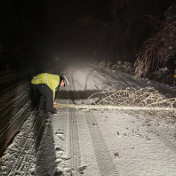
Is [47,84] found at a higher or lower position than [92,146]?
higher

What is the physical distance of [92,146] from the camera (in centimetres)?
303

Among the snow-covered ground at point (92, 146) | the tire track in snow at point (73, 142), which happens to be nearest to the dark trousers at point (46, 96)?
the snow-covered ground at point (92, 146)

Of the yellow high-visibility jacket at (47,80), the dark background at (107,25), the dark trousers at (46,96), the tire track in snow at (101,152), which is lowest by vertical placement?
the tire track in snow at (101,152)

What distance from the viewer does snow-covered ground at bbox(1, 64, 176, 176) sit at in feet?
7.97

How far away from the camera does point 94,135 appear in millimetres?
3457

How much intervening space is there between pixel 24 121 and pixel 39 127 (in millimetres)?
634

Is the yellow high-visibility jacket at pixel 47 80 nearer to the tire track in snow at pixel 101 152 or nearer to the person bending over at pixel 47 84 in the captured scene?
the person bending over at pixel 47 84

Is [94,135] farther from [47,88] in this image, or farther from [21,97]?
[21,97]

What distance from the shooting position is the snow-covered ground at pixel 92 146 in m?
2.43

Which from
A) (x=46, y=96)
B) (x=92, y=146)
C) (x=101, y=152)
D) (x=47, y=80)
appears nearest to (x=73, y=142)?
(x=92, y=146)

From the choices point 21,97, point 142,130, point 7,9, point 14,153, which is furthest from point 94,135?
point 7,9

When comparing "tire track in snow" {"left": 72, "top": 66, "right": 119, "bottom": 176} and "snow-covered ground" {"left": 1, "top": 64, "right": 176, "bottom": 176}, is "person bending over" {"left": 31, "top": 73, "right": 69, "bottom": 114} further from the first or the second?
"tire track in snow" {"left": 72, "top": 66, "right": 119, "bottom": 176}

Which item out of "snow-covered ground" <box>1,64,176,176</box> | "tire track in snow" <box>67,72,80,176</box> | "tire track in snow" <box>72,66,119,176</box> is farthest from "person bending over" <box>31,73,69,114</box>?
"tire track in snow" <box>72,66,119,176</box>

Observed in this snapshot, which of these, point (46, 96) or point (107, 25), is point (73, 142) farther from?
point (107, 25)
